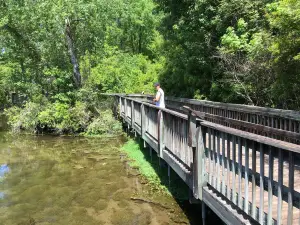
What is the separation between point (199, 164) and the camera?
481 cm

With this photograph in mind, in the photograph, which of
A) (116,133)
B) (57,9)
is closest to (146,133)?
(116,133)

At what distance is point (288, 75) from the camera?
7941 millimetres

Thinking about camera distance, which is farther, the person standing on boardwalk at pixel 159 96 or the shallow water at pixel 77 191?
A: the person standing on boardwalk at pixel 159 96

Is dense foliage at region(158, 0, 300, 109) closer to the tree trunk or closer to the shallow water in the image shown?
the shallow water

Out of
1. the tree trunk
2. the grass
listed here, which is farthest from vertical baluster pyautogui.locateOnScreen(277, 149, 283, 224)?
the tree trunk

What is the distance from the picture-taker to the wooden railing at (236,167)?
9.80ft

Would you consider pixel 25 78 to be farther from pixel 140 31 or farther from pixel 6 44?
pixel 140 31

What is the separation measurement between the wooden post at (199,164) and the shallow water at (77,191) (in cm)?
166

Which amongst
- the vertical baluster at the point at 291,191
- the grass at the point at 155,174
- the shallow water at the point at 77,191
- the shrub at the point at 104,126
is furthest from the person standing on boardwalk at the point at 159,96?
the shrub at the point at 104,126

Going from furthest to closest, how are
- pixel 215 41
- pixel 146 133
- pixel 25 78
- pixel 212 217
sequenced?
pixel 25 78 → pixel 215 41 → pixel 146 133 → pixel 212 217

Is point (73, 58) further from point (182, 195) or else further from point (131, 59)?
point (182, 195)

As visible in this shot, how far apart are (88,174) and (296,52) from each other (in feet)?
24.1

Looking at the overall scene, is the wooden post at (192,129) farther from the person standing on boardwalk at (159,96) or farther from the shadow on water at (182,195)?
the person standing on boardwalk at (159,96)

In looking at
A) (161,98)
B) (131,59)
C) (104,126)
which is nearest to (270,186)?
(161,98)
